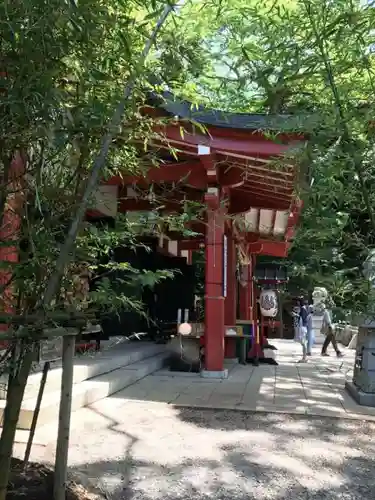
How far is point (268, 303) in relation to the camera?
13195mm

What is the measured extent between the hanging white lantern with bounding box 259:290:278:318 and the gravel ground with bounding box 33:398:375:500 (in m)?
7.61

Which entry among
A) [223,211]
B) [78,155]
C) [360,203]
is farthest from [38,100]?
[223,211]

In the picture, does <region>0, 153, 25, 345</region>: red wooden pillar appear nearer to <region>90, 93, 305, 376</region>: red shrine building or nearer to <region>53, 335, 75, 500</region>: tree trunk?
<region>53, 335, 75, 500</region>: tree trunk

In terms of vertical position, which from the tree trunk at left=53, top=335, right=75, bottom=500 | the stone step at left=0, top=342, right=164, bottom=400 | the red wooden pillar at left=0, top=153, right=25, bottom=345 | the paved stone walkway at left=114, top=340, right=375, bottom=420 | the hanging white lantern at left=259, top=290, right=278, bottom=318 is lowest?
the paved stone walkway at left=114, top=340, right=375, bottom=420

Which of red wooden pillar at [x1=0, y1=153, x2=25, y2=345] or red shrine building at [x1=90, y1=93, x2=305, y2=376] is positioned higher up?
red shrine building at [x1=90, y1=93, x2=305, y2=376]

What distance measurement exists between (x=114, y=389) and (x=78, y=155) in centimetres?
474

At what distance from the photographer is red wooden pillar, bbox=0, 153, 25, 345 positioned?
2.33m

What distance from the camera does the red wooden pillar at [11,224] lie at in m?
2.33

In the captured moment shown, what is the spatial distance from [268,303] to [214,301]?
18.7 feet

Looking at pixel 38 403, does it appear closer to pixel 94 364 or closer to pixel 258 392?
pixel 94 364

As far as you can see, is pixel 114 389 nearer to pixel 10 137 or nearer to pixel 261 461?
pixel 261 461

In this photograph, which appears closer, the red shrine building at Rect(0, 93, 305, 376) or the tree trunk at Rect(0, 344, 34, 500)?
the tree trunk at Rect(0, 344, 34, 500)

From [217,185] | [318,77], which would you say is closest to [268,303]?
[217,185]

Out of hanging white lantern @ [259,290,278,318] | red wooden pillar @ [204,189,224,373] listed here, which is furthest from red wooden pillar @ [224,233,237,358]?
hanging white lantern @ [259,290,278,318]
